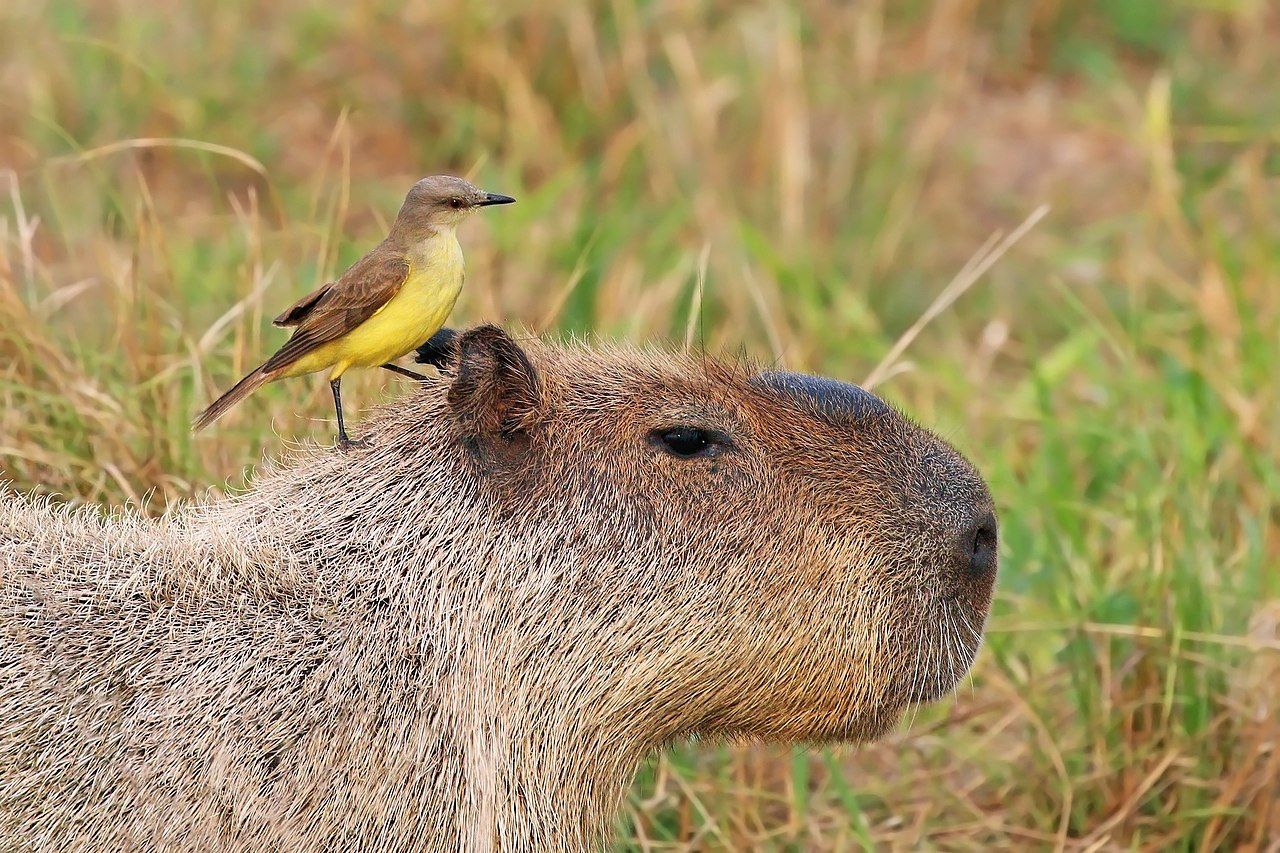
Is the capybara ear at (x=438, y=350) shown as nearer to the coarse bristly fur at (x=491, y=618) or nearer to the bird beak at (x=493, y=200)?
the coarse bristly fur at (x=491, y=618)

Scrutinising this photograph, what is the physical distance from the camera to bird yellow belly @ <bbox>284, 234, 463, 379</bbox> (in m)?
2.73

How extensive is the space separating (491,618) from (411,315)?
0.49 meters

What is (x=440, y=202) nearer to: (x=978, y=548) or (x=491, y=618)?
(x=491, y=618)

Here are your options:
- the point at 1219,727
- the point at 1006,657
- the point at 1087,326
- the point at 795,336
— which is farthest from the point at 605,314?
the point at 1219,727

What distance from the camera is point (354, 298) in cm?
Result: 275

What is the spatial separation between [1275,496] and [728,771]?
1.93 meters

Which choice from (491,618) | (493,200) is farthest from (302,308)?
(491,618)

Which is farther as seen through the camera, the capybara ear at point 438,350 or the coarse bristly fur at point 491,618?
the capybara ear at point 438,350

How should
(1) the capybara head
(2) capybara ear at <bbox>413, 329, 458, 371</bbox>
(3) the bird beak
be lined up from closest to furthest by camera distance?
(3) the bird beak
(1) the capybara head
(2) capybara ear at <bbox>413, 329, 458, 371</bbox>

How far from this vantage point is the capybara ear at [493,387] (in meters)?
2.81

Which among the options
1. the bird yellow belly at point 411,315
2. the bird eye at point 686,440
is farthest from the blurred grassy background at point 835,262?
the bird yellow belly at point 411,315

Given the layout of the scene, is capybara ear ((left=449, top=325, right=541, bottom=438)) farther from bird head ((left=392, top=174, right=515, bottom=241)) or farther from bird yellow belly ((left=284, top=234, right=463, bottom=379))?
bird head ((left=392, top=174, right=515, bottom=241))

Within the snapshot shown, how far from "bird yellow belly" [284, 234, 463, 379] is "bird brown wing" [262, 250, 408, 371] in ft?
0.04

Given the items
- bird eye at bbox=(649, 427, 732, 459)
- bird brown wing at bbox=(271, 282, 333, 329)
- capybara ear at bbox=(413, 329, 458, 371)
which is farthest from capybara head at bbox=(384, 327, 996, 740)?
bird brown wing at bbox=(271, 282, 333, 329)
